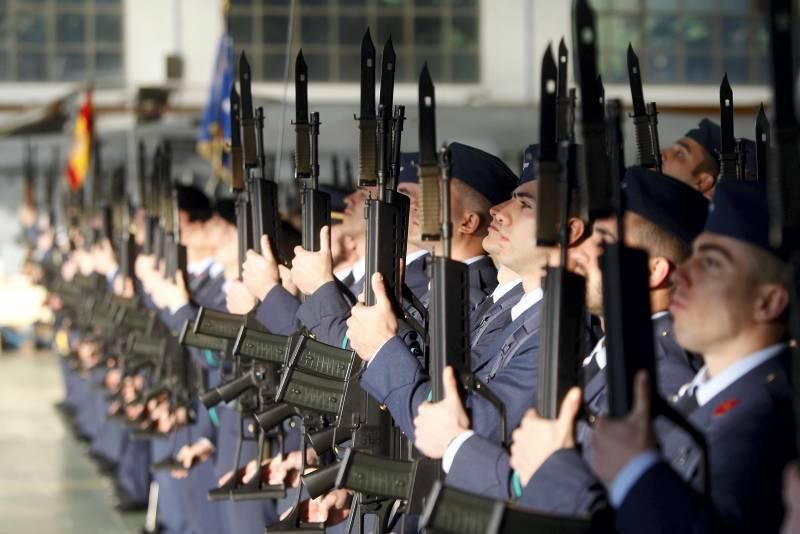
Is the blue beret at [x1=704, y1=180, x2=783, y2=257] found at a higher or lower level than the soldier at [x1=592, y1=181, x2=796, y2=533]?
higher

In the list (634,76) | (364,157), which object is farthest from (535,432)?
(634,76)

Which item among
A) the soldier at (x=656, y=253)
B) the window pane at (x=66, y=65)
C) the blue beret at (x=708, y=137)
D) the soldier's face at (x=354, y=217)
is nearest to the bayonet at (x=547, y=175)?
the soldier at (x=656, y=253)

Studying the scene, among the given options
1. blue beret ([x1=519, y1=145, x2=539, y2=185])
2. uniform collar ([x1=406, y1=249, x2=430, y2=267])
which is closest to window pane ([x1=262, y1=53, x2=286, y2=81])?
uniform collar ([x1=406, y1=249, x2=430, y2=267])

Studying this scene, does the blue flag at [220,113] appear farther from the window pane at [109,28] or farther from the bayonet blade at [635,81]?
the window pane at [109,28]

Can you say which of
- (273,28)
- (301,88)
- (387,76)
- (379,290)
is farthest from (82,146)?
(379,290)

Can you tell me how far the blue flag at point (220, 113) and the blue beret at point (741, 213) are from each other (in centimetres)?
684

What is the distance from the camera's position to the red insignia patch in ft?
8.87

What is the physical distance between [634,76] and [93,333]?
7419 millimetres

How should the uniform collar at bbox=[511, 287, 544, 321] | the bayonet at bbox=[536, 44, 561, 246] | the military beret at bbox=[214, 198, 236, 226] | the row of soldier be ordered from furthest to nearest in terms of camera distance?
the military beret at bbox=[214, 198, 236, 226]
the uniform collar at bbox=[511, 287, 544, 321]
the bayonet at bbox=[536, 44, 561, 246]
the row of soldier

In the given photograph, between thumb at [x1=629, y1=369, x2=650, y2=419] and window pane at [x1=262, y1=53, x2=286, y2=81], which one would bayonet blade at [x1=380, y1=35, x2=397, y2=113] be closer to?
thumb at [x1=629, y1=369, x2=650, y2=419]

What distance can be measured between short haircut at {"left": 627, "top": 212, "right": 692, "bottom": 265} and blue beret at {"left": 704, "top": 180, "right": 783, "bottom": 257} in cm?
56

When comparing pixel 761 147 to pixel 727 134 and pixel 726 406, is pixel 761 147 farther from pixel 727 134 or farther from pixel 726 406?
pixel 726 406

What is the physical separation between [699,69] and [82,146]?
9562 mm

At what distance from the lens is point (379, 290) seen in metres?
3.82
